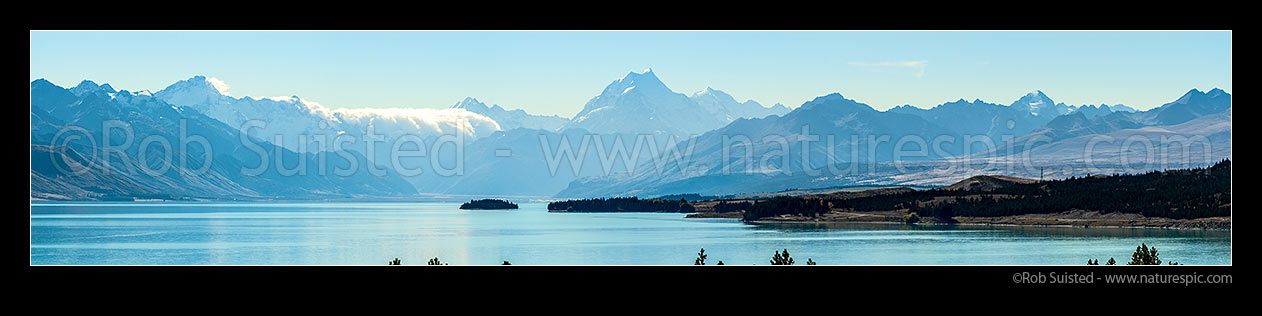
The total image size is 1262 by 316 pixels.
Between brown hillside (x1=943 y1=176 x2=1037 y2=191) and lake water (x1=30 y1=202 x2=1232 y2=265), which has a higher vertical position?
brown hillside (x1=943 y1=176 x2=1037 y2=191)

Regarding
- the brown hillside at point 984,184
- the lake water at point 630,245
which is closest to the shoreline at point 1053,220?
the lake water at point 630,245

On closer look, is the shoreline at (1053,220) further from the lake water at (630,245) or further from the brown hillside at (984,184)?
the brown hillside at (984,184)

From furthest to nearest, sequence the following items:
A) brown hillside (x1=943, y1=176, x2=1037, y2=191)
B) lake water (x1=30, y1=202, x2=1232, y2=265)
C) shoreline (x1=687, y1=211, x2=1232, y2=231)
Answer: brown hillside (x1=943, y1=176, x2=1037, y2=191) < shoreline (x1=687, y1=211, x2=1232, y2=231) < lake water (x1=30, y1=202, x2=1232, y2=265)

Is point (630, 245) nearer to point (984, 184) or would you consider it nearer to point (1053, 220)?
point (1053, 220)

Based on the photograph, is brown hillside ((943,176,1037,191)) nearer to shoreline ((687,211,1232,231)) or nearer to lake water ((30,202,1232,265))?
shoreline ((687,211,1232,231))

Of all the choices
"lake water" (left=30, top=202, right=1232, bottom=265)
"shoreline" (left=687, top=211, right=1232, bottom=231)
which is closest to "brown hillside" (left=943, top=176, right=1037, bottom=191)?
"shoreline" (left=687, top=211, right=1232, bottom=231)

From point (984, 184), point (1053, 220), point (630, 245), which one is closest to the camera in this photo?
point (630, 245)

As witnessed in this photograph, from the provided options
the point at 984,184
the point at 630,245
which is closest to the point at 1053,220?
the point at 984,184

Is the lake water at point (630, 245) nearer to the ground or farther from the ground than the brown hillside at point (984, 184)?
nearer to the ground
